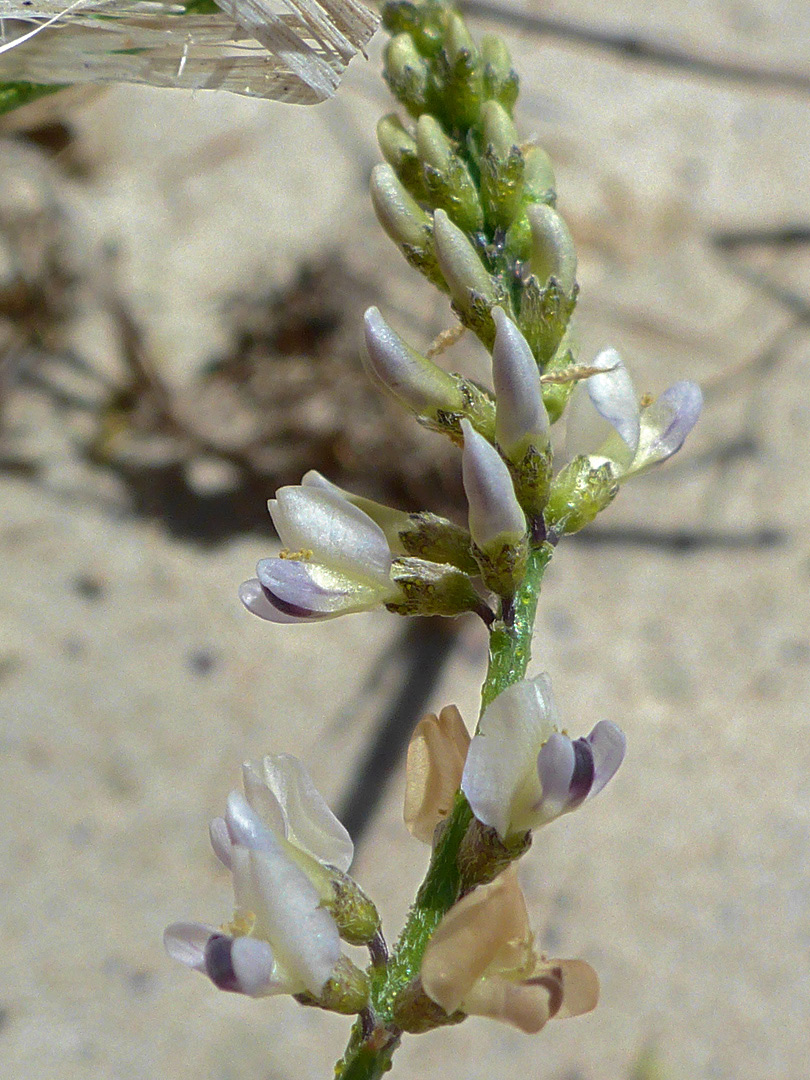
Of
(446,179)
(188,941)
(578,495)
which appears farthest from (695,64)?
(188,941)

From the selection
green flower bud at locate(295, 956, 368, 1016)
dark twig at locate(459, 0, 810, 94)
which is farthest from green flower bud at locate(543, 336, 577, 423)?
dark twig at locate(459, 0, 810, 94)

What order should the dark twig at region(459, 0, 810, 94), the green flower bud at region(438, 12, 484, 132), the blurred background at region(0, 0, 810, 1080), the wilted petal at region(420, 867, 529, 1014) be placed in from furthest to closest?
the dark twig at region(459, 0, 810, 94) < the blurred background at region(0, 0, 810, 1080) < the green flower bud at region(438, 12, 484, 132) < the wilted petal at region(420, 867, 529, 1014)

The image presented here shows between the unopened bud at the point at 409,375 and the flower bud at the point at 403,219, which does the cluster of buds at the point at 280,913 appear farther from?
the flower bud at the point at 403,219

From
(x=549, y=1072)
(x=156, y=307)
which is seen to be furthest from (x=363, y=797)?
(x=156, y=307)

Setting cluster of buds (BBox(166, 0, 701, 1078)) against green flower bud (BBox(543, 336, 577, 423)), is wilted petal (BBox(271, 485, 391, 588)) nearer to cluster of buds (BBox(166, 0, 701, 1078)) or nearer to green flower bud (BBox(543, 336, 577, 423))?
cluster of buds (BBox(166, 0, 701, 1078))

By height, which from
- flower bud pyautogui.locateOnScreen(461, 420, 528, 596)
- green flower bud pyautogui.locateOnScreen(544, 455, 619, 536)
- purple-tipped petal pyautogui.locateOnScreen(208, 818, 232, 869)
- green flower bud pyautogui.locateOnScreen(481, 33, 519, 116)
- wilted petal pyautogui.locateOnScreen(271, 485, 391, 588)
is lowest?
purple-tipped petal pyautogui.locateOnScreen(208, 818, 232, 869)

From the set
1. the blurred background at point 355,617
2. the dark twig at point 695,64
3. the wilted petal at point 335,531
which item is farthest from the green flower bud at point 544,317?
the dark twig at point 695,64

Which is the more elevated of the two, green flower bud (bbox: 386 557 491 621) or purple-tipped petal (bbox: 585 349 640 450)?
purple-tipped petal (bbox: 585 349 640 450)
